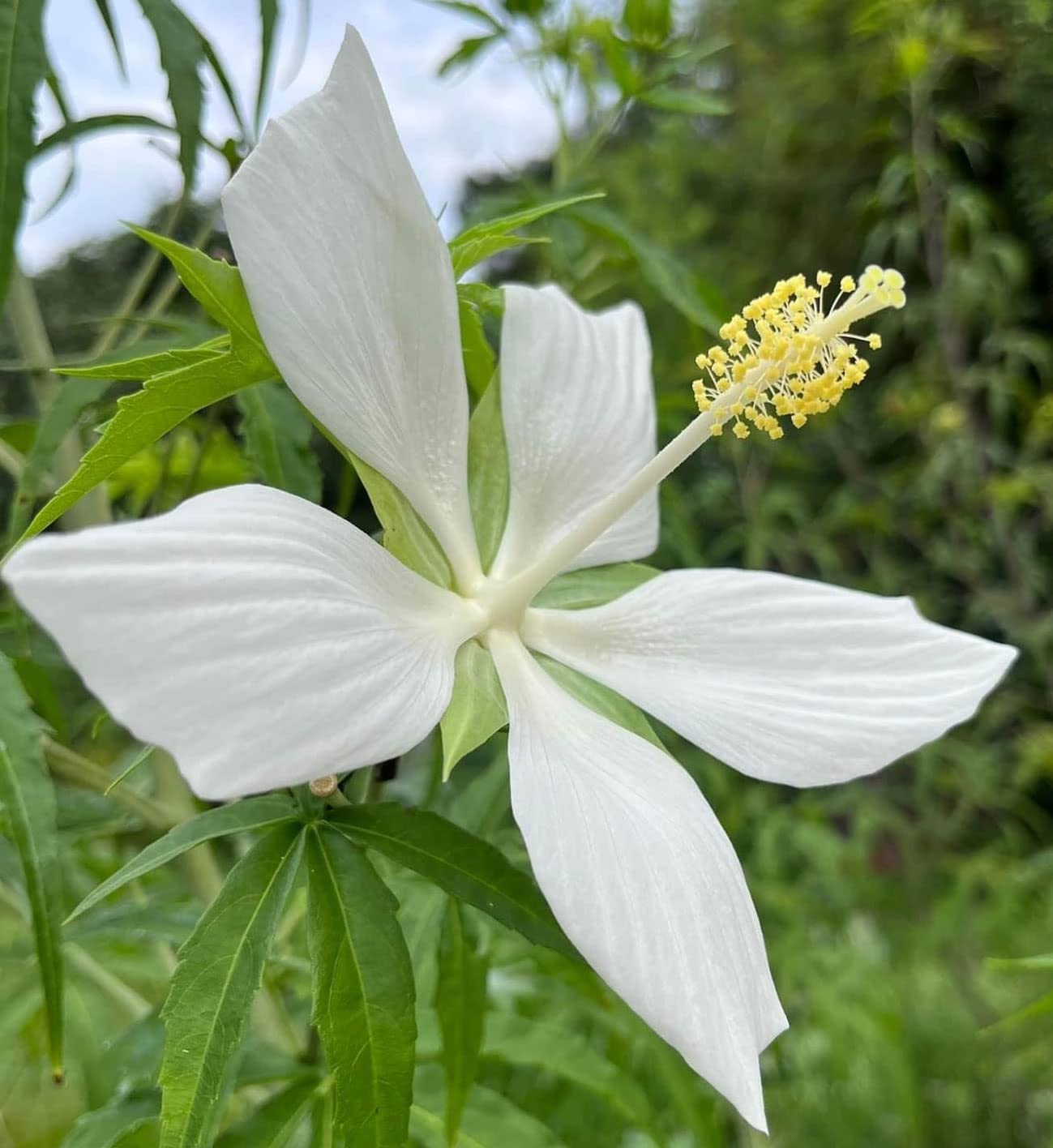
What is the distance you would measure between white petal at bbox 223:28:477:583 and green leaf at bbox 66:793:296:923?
115 millimetres

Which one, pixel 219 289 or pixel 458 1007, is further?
pixel 458 1007

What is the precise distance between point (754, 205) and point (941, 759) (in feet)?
4.62

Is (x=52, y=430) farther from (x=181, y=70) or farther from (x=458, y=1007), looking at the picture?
(x=458, y=1007)

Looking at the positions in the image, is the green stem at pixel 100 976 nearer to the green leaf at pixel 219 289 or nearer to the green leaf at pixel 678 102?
the green leaf at pixel 219 289

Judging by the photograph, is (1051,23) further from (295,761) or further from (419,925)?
(295,761)

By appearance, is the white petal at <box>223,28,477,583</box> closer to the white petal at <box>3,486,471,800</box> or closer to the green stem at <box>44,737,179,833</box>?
the white petal at <box>3,486,471,800</box>

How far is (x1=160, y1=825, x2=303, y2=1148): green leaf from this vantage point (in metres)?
0.27

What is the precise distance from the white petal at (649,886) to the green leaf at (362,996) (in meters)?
0.06

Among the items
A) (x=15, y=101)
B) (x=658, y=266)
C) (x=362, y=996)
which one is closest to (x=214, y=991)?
(x=362, y=996)

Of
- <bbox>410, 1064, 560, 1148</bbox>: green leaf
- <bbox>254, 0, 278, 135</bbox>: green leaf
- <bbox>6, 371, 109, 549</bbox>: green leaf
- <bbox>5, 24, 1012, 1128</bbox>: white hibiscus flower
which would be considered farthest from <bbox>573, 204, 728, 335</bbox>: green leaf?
<bbox>410, 1064, 560, 1148</bbox>: green leaf

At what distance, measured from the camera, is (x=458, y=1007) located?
414 mm

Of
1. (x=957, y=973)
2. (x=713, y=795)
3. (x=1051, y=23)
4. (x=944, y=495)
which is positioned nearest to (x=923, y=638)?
(x=713, y=795)

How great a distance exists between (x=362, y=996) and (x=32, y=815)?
0.35 feet

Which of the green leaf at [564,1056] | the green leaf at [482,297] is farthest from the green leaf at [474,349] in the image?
the green leaf at [564,1056]
